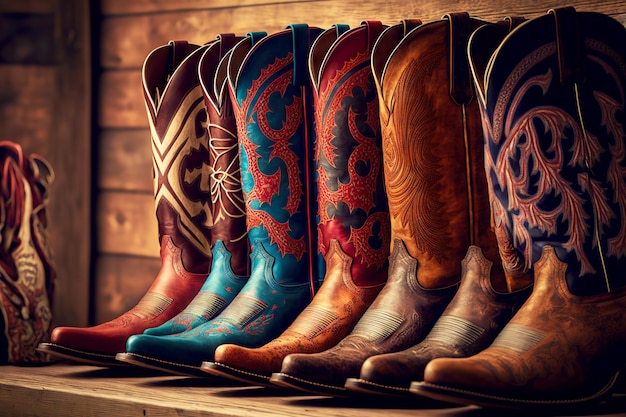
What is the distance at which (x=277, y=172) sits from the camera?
187 centimetres

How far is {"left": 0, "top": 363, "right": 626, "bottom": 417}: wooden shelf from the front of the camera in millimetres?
1456

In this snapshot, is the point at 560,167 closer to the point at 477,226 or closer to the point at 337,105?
the point at 477,226

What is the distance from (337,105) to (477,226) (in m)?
0.35

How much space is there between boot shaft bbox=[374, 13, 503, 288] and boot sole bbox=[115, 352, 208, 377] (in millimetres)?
465

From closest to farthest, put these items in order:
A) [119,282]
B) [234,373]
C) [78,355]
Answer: [234,373]
[78,355]
[119,282]

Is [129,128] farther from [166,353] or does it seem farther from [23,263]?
[166,353]

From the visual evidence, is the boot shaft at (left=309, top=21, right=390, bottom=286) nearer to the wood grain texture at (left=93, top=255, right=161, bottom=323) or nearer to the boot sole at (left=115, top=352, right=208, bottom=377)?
the boot sole at (left=115, top=352, right=208, bottom=377)

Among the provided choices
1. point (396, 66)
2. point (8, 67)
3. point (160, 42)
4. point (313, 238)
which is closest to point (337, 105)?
point (396, 66)

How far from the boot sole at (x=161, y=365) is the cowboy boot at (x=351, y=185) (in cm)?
20

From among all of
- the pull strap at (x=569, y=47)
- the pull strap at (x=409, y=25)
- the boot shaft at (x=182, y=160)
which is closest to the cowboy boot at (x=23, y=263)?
the boot shaft at (x=182, y=160)

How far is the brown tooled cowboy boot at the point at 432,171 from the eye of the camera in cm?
162

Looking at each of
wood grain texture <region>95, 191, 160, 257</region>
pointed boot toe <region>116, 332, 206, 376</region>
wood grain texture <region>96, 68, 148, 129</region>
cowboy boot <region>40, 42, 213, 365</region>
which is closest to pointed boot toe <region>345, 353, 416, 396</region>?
pointed boot toe <region>116, 332, 206, 376</region>

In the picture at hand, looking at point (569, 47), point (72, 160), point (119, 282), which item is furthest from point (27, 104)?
point (569, 47)

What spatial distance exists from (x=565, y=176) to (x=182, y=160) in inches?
35.1
